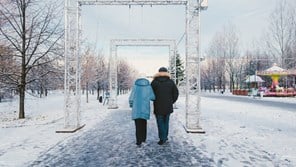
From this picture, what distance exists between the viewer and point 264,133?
11.0 metres

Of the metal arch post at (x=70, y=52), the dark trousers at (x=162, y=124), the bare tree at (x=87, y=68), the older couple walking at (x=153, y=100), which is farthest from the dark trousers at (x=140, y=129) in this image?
the bare tree at (x=87, y=68)

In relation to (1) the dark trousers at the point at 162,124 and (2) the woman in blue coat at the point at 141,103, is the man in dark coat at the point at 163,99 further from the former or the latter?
(2) the woman in blue coat at the point at 141,103

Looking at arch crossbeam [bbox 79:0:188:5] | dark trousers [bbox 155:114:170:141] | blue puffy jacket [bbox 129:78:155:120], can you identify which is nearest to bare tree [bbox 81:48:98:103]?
arch crossbeam [bbox 79:0:188:5]

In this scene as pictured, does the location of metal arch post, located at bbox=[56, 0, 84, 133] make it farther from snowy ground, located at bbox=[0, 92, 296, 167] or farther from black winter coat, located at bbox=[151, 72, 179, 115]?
black winter coat, located at bbox=[151, 72, 179, 115]

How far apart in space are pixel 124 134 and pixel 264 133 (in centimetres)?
466

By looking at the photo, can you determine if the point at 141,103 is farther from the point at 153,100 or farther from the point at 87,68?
the point at 87,68

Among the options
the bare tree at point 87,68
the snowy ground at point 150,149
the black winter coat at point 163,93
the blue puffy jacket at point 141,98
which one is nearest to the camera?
the snowy ground at point 150,149

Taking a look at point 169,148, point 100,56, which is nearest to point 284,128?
point 169,148

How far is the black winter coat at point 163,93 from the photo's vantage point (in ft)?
29.4

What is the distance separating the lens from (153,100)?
905 cm

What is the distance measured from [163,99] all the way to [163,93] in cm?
17

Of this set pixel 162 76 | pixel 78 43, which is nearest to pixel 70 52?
pixel 78 43

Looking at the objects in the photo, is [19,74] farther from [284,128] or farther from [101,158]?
[284,128]

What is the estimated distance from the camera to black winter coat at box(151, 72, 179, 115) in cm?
897
